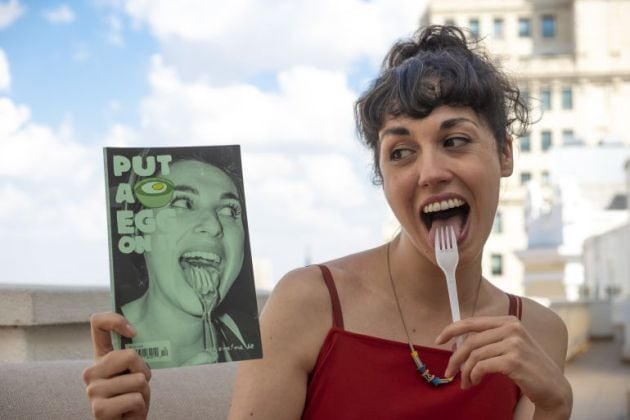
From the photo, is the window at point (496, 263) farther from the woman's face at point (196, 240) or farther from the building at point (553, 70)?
the woman's face at point (196, 240)

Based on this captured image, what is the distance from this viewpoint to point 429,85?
234cm

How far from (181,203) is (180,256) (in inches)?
3.4

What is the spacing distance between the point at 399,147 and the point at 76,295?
1603 mm

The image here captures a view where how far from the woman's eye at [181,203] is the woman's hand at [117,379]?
201 millimetres

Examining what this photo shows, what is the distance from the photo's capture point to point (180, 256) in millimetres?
1735

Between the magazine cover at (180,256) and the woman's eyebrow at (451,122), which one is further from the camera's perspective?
the woman's eyebrow at (451,122)

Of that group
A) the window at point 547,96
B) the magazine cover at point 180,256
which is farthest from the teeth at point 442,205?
the window at point 547,96

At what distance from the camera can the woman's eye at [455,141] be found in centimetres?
233

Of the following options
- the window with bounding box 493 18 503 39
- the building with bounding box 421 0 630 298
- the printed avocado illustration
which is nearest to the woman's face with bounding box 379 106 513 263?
the printed avocado illustration

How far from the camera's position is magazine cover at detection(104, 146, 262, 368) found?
170 cm

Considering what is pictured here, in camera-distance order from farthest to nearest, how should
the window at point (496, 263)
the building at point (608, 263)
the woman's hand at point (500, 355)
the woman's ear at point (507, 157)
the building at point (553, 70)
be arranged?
1. the building at point (553, 70)
2. the window at point (496, 263)
3. the building at point (608, 263)
4. the woman's ear at point (507, 157)
5. the woman's hand at point (500, 355)

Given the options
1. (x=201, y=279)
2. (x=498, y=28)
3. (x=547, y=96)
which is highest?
(x=498, y=28)

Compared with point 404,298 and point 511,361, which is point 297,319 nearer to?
point 404,298

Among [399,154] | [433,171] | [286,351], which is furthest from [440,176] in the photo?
[286,351]
